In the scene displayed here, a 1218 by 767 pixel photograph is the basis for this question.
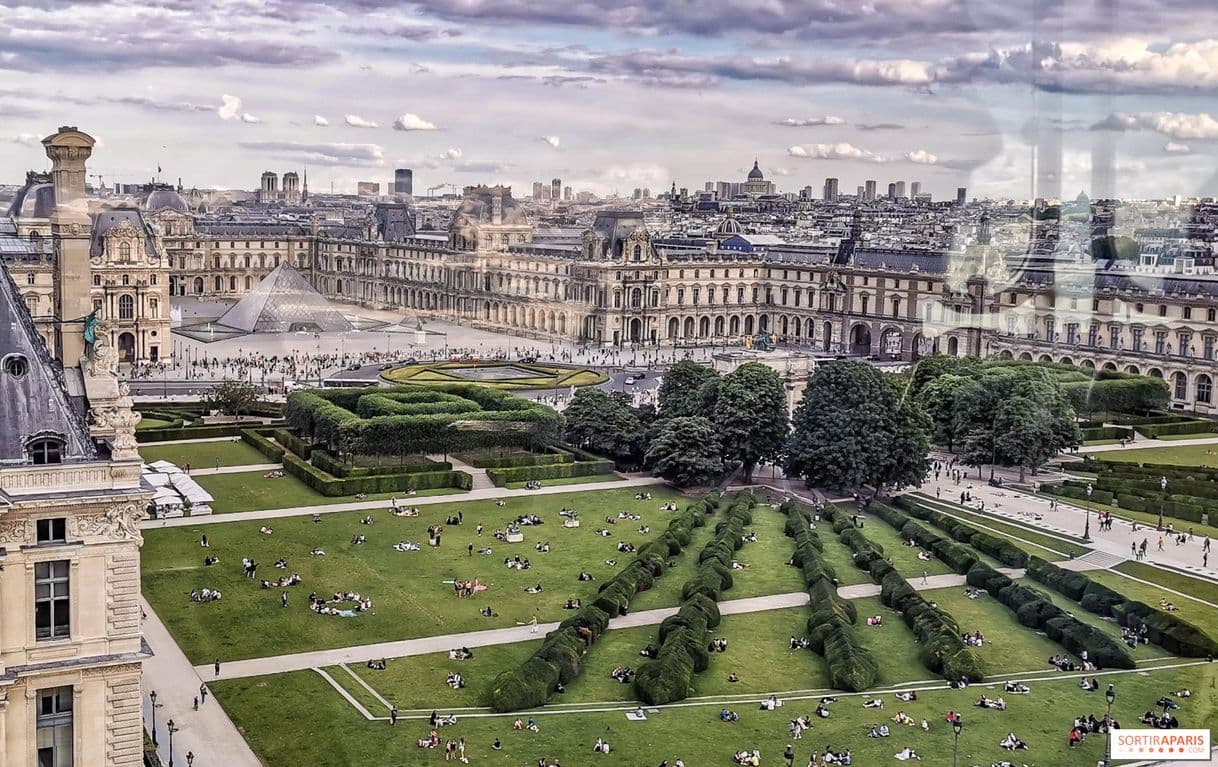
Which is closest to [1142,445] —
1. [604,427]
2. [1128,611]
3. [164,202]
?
[604,427]

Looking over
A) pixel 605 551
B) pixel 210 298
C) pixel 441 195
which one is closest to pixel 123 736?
pixel 605 551

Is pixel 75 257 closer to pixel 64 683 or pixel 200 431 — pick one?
pixel 64 683

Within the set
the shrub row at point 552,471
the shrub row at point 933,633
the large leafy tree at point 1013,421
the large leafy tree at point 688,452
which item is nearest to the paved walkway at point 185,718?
the shrub row at point 933,633

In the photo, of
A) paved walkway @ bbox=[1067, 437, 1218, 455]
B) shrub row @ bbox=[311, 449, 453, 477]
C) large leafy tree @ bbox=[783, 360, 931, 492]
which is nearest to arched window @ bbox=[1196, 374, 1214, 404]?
paved walkway @ bbox=[1067, 437, 1218, 455]

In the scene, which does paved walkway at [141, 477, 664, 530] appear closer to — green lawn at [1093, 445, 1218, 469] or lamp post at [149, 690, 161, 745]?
lamp post at [149, 690, 161, 745]

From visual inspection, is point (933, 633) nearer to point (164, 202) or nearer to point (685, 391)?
point (685, 391)

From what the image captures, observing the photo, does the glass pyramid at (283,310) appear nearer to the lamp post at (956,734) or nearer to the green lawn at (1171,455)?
the green lawn at (1171,455)
